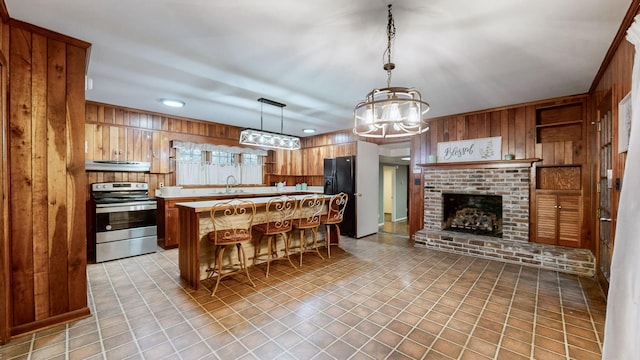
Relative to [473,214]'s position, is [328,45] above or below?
above

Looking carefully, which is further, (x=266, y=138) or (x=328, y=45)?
(x=266, y=138)

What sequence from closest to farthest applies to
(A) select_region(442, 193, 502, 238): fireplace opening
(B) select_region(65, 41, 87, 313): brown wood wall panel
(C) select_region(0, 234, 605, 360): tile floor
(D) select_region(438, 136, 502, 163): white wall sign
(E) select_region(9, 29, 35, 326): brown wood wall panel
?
(C) select_region(0, 234, 605, 360): tile floor, (E) select_region(9, 29, 35, 326): brown wood wall panel, (B) select_region(65, 41, 87, 313): brown wood wall panel, (D) select_region(438, 136, 502, 163): white wall sign, (A) select_region(442, 193, 502, 238): fireplace opening

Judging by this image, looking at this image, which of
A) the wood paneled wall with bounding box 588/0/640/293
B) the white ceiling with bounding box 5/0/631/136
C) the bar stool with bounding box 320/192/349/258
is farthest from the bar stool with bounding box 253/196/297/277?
the wood paneled wall with bounding box 588/0/640/293

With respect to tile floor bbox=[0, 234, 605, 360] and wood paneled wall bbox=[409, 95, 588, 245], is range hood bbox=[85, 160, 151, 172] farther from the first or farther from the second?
wood paneled wall bbox=[409, 95, 588, 245]

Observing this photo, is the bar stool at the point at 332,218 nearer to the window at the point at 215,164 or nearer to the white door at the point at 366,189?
the white door at the point at 366,189

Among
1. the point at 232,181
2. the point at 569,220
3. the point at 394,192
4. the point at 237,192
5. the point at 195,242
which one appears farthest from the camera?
the point at 394,192

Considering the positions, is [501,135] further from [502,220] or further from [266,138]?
[266,138]

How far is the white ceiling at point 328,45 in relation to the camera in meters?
1.90

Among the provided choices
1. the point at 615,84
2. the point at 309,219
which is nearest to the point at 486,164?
the point at 615,84

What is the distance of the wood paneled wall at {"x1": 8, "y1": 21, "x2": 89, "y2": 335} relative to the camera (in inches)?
81.3

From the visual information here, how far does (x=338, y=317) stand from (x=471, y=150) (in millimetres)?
3866

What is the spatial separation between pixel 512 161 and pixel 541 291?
6.71 ft

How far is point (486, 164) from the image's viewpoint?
4.46m

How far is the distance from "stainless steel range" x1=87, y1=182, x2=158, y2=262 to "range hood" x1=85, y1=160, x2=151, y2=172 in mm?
239
